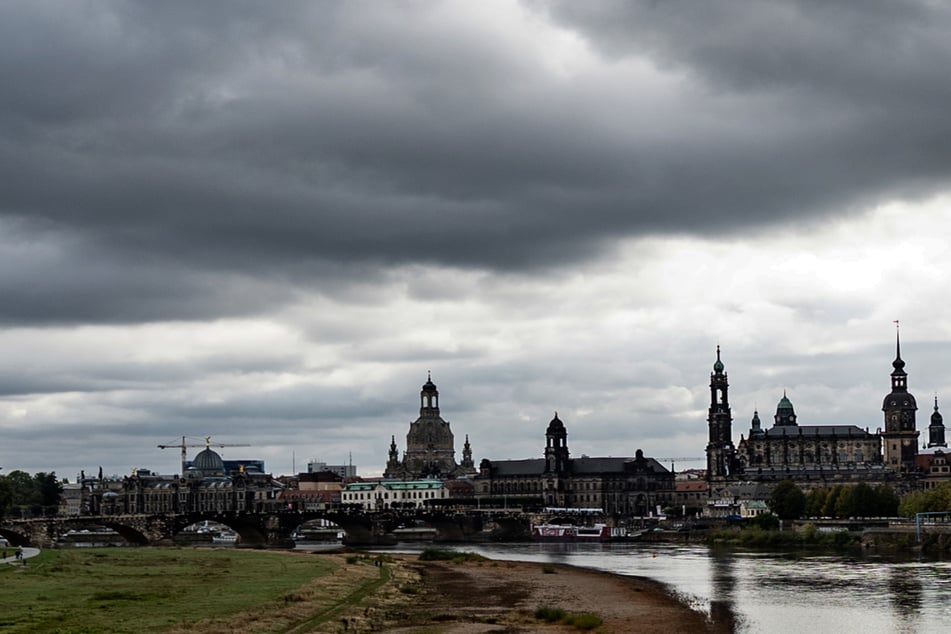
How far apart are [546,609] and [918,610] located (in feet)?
65.3

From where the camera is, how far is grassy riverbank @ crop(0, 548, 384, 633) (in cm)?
6381

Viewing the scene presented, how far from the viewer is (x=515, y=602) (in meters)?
83.5

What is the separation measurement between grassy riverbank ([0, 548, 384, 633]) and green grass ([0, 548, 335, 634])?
0.05 m

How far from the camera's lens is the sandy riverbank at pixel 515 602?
69750 mm

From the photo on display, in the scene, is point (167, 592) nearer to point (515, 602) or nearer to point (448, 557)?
point (515, 602)

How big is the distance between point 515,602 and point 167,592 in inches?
758

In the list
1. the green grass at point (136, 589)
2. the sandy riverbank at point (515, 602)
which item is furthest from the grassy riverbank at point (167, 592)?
the sandy riverbank at point (515, 602)

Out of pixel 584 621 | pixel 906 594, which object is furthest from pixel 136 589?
pixel 906 594

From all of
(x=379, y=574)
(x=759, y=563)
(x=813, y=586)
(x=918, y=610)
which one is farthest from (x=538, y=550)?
(x=918, y=610)

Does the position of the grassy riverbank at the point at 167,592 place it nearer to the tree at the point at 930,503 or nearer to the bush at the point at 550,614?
the bush at the point at 550,614

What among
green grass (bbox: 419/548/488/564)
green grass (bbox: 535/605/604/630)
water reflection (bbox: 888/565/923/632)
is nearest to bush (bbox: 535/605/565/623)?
green grass (bbox: 535/605/604/630)

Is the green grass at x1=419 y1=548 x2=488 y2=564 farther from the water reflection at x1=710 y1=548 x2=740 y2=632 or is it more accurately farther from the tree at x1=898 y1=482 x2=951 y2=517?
the tree at x1=898 y1=482 x2=951 y2=517

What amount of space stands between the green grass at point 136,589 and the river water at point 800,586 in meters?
25.0

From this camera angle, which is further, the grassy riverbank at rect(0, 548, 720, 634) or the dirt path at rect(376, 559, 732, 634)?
the dirt path at rect(376, 559, 732, 634)
